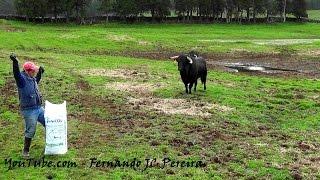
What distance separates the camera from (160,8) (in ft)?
345

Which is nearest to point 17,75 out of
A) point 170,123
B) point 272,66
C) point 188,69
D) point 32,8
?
point 170,123

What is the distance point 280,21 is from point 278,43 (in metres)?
54.4

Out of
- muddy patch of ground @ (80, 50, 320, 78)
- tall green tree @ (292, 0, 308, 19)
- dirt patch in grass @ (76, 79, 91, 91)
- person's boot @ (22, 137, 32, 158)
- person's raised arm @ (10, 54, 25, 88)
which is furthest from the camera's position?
tall green tree @ (292, 0, 308, 19)

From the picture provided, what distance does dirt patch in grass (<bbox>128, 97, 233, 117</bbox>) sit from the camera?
2220 cm

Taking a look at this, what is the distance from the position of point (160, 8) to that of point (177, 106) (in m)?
83.6

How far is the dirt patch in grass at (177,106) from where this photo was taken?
22.2 m

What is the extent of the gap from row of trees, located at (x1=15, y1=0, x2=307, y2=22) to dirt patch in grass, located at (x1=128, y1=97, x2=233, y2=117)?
2964 inches

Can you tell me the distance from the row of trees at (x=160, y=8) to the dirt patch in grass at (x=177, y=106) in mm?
75273

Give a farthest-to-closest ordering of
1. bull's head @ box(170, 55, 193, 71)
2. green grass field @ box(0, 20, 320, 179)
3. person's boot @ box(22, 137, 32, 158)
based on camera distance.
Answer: bull's head @ box(170, 55, 193, 71) < person's boot @ box(22, 137, 32, 158) < green grass field @ box(0, 20, 320, 179)

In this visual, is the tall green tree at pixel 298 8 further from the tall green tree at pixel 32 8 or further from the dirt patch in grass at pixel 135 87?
the dirt patch in grass at pixel 135 87

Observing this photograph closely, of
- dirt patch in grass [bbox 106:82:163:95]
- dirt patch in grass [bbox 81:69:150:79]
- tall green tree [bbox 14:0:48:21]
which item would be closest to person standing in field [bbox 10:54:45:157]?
dirt patch in grass [bbox 106:82:163:95]

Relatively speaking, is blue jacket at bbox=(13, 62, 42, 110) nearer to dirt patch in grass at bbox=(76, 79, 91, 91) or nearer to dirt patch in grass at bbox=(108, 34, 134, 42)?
dirt patch in grass at bbox=(76, 79, 91, 91)

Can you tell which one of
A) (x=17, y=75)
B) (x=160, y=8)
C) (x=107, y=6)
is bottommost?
(x=17, y=75)

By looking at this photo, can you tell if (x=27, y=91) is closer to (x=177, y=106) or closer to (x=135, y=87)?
(x=177, y=106)
